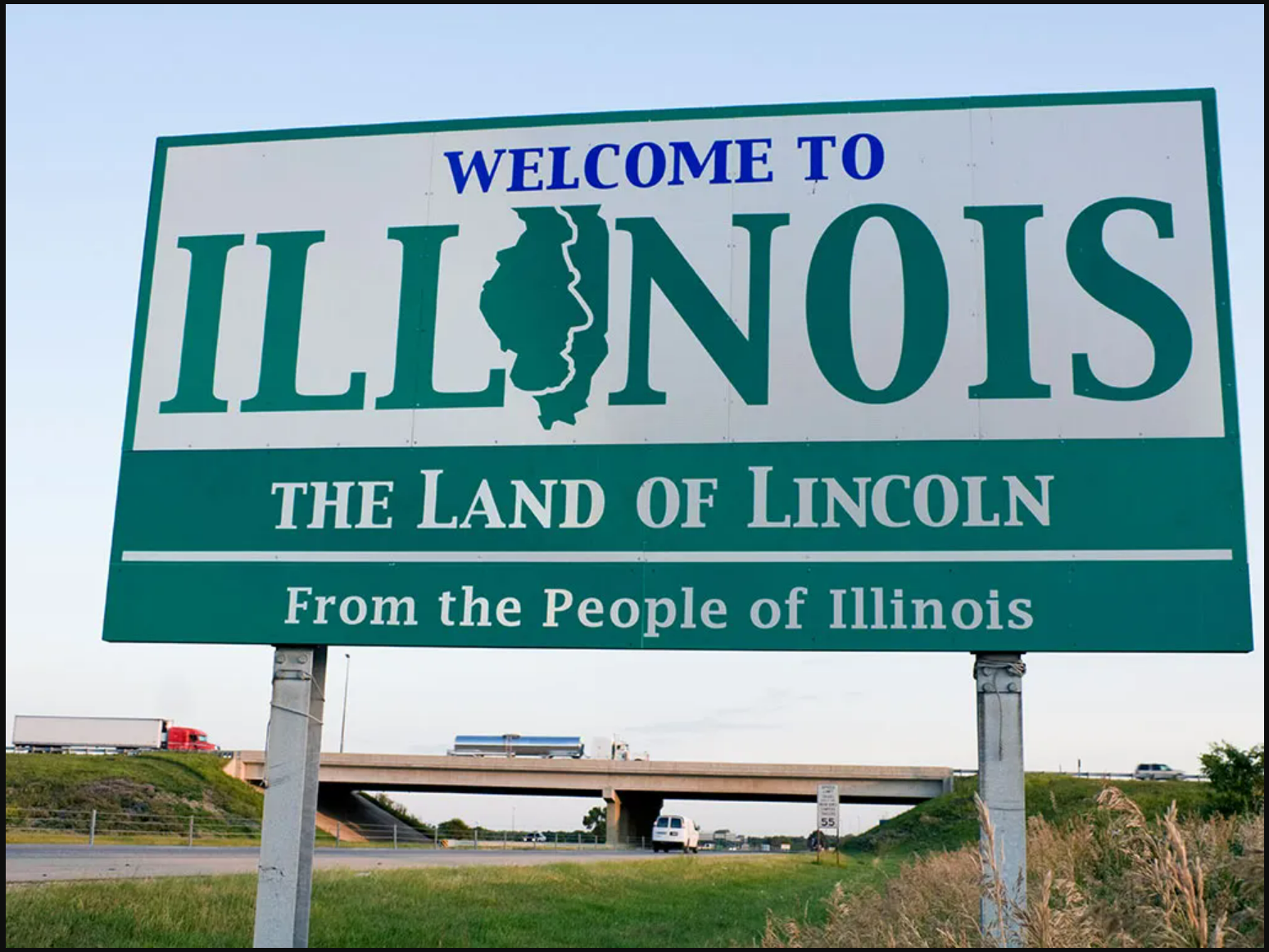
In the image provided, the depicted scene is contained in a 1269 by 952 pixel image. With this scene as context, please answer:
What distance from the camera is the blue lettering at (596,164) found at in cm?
862

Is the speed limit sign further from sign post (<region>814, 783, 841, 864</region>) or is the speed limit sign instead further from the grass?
the grass

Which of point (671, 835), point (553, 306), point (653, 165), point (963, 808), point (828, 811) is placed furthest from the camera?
point (671, 835)

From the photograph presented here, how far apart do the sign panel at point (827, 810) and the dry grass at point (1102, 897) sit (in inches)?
914

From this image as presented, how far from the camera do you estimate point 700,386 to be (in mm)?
8148

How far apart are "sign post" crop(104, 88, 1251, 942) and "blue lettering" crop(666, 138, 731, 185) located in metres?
0.02

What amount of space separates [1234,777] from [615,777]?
147ft

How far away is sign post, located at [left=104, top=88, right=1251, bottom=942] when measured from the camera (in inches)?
297

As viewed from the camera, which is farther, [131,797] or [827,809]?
[131,797]

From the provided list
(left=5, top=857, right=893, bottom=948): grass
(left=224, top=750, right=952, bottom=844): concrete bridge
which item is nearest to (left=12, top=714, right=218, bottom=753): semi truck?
(left=224, top=750, right=952, bottom=844): concrete bridge

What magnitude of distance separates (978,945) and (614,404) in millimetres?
3766

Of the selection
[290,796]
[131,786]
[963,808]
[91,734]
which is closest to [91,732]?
[91,734]

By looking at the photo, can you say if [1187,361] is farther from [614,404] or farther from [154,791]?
[154,791]

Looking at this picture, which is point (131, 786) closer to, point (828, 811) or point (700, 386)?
point (828, 811)

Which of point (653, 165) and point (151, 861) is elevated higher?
point (653, 165)
